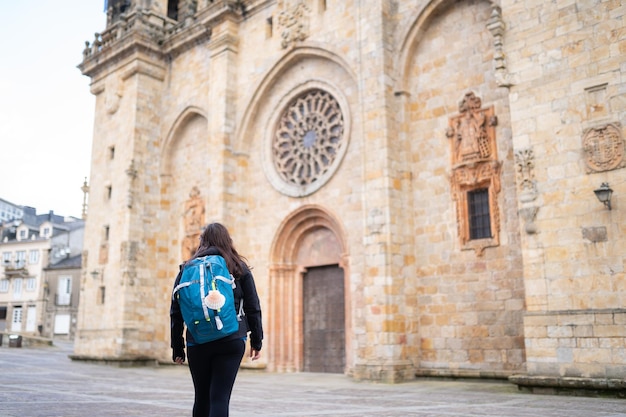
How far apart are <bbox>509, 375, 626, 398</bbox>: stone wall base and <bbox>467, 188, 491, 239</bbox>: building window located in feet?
12.4

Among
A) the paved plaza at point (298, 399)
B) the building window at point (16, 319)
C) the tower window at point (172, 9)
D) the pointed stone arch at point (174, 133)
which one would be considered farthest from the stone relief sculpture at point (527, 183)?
the building window at point (16, 319)

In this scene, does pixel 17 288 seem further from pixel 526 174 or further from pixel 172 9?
pixel 526 174

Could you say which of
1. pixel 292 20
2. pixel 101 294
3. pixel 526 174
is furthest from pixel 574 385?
pixel 101 294

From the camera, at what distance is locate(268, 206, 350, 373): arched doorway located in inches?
655

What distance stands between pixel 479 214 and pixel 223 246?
10266mm

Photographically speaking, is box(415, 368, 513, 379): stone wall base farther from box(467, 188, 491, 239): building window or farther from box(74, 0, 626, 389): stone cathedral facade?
box(467, 188, 491, 239): building window

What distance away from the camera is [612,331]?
32.6ft

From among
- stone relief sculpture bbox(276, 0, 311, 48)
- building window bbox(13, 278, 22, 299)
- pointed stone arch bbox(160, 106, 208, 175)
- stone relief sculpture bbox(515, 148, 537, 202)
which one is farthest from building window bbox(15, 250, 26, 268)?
stone relief sculpture bbox(515, 148, 537, 202)

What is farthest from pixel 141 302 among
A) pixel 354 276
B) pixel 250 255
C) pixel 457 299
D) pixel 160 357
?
A: pixel 457 299

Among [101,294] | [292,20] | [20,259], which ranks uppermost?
[292,20]

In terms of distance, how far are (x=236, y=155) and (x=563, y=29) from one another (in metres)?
10.7

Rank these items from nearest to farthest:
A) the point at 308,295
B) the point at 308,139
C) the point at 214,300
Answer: the point at 214,300 → the point at 308,295 → the point at 308,139

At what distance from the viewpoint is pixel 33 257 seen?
49.7m

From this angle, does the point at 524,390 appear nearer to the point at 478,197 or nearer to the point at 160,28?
the point at 478,197
